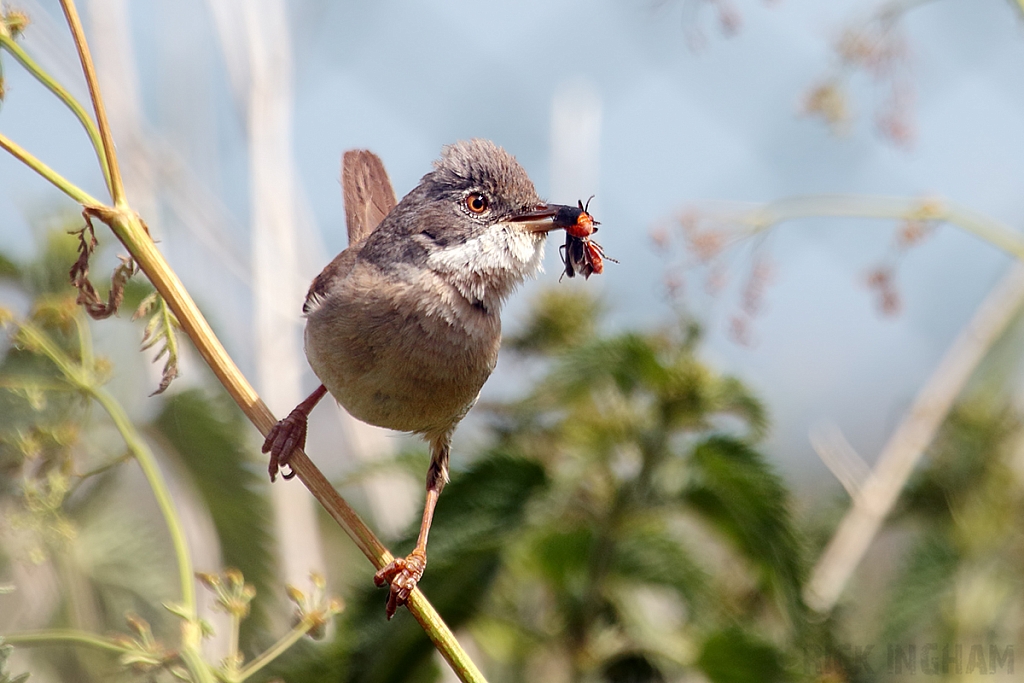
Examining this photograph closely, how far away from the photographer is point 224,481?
2.89m

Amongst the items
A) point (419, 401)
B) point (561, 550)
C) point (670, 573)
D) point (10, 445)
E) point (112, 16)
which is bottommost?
point (670, 573)

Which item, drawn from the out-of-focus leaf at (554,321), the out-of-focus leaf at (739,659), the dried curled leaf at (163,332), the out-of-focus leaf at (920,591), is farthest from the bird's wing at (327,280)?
the out-of-focus leaf at (920,591)

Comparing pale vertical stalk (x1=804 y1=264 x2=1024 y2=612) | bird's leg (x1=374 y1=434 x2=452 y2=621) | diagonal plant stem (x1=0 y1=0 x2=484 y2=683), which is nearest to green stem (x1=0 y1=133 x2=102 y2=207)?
diagonal plant stem (x1=0 y1=0 x2=484 y2=683)

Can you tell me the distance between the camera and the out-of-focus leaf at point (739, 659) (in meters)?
2.47

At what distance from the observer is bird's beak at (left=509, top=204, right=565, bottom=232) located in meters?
2.78

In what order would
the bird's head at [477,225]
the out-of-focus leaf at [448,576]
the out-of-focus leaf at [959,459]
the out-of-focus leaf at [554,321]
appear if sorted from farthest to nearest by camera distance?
the out-of-focus leaf at [554,321] → the out-of-focus leaf at [959,459] → the bird's head at [477,225] → the out-of-focus leaf at [448,576]

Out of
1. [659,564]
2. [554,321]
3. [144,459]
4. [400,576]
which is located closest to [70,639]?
[144,459]

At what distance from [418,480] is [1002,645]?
1.88m

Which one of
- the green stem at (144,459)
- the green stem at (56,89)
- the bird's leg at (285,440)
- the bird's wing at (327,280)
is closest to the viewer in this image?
the green stem at (56,89)

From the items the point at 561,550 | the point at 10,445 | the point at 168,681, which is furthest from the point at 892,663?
the point at 10,445

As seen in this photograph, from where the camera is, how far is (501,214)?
2.88 meters

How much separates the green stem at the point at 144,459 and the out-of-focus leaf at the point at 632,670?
1157 mm

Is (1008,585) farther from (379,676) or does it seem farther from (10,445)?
(10,445)

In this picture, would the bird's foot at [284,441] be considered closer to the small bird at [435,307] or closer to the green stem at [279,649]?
the small bird at [435,307]
